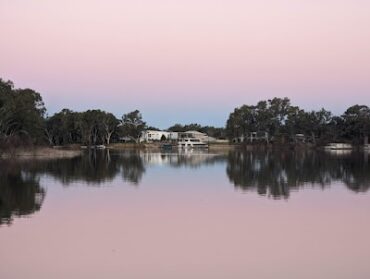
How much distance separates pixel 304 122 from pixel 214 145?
1012 inches

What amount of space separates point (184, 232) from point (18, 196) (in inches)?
464

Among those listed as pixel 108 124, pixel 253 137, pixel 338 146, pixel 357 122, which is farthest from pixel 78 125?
pixel 357 122

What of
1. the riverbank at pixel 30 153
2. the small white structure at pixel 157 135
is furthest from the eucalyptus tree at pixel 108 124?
the riverbank at pixel 30 153

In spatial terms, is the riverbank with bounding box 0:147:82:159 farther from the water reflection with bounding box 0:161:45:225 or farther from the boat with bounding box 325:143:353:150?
the boat with bounding box 325:143:353:150

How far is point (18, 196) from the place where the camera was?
2514cm

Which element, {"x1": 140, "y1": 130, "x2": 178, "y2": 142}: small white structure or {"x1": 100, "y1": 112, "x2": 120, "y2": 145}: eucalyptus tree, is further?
{"x1": 140, "y1": 130, "x2": 178, "y2": 142}: small white structure

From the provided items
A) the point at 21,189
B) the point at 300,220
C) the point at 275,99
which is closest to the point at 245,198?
the point at 300,220

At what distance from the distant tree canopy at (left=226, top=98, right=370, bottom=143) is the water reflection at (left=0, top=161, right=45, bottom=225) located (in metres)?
104

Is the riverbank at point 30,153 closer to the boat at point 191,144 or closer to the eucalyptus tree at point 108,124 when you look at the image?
the eucalyptus tree at point 108,124

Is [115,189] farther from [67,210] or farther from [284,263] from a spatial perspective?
[284,263]

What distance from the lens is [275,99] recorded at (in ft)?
446

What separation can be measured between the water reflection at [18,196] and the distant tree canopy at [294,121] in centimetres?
10394

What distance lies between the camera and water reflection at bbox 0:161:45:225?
1985 centimetres

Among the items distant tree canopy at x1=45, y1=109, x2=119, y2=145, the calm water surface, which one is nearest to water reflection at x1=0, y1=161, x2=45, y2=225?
the calm water surface
